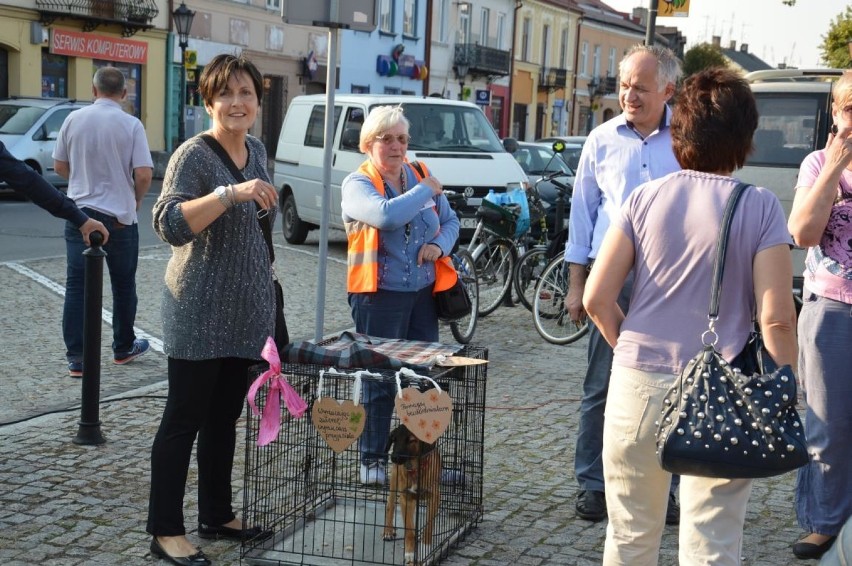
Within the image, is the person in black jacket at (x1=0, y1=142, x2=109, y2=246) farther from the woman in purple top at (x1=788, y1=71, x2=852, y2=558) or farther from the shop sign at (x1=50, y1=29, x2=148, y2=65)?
the shop sign at (x1=50, y1=29, x2=148, y2=65)

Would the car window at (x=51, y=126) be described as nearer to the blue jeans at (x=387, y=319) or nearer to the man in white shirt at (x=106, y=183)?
A: the man in white shirt at (x=106, y=183)

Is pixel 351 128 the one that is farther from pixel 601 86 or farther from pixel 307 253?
pixel 601 86

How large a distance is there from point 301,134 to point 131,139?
8.06m

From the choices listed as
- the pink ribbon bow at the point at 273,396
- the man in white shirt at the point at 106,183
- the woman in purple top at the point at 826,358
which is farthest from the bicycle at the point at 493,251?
the pink ribbon bow at the point at 273,396

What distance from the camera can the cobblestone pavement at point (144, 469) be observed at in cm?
473

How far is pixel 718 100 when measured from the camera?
11.1 ft

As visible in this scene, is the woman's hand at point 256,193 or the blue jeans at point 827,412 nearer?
the woman's hand at point 256,193

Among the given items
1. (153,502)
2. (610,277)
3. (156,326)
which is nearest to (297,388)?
(153,502)

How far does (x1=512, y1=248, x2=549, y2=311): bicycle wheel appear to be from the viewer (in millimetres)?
10798


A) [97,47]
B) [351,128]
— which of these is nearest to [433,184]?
[351,128]

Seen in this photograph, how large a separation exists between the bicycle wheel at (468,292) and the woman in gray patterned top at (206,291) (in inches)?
203

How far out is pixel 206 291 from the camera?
4359mm

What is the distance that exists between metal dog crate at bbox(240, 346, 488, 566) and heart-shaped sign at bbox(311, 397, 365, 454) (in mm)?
163

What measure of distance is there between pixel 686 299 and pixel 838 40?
989 inches
